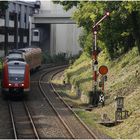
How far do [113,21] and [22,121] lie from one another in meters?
14.3

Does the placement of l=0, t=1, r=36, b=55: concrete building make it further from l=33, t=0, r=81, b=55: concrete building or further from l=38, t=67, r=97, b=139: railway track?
l=38, t=67, r=97, b=139: railway track

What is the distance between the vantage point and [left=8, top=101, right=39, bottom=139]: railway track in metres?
25.6

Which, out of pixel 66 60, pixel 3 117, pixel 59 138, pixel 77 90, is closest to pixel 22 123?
pixel 3 117

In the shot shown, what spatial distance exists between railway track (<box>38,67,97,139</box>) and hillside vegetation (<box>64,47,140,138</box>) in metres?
0.72

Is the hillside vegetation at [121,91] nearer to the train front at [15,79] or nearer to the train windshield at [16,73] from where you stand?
the train front at [15,79]

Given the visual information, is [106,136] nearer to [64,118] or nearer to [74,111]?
[64,118]

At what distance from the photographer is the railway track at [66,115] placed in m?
25.9

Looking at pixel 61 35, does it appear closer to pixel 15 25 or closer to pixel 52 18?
pixel 52 18

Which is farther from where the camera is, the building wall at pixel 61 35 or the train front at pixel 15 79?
the building wall at pixel 61 35

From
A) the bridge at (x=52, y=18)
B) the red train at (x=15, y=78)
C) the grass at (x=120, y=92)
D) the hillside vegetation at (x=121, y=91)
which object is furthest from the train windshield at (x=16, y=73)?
the bridge at (x=52, y=18)

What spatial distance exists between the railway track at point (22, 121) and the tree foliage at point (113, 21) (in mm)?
Result: 7692

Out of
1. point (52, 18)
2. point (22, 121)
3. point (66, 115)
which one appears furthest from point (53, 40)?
point (22, 121)

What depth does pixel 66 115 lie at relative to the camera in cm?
3209

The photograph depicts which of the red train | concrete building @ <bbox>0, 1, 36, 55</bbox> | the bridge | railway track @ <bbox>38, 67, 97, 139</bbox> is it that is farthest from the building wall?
the red train
